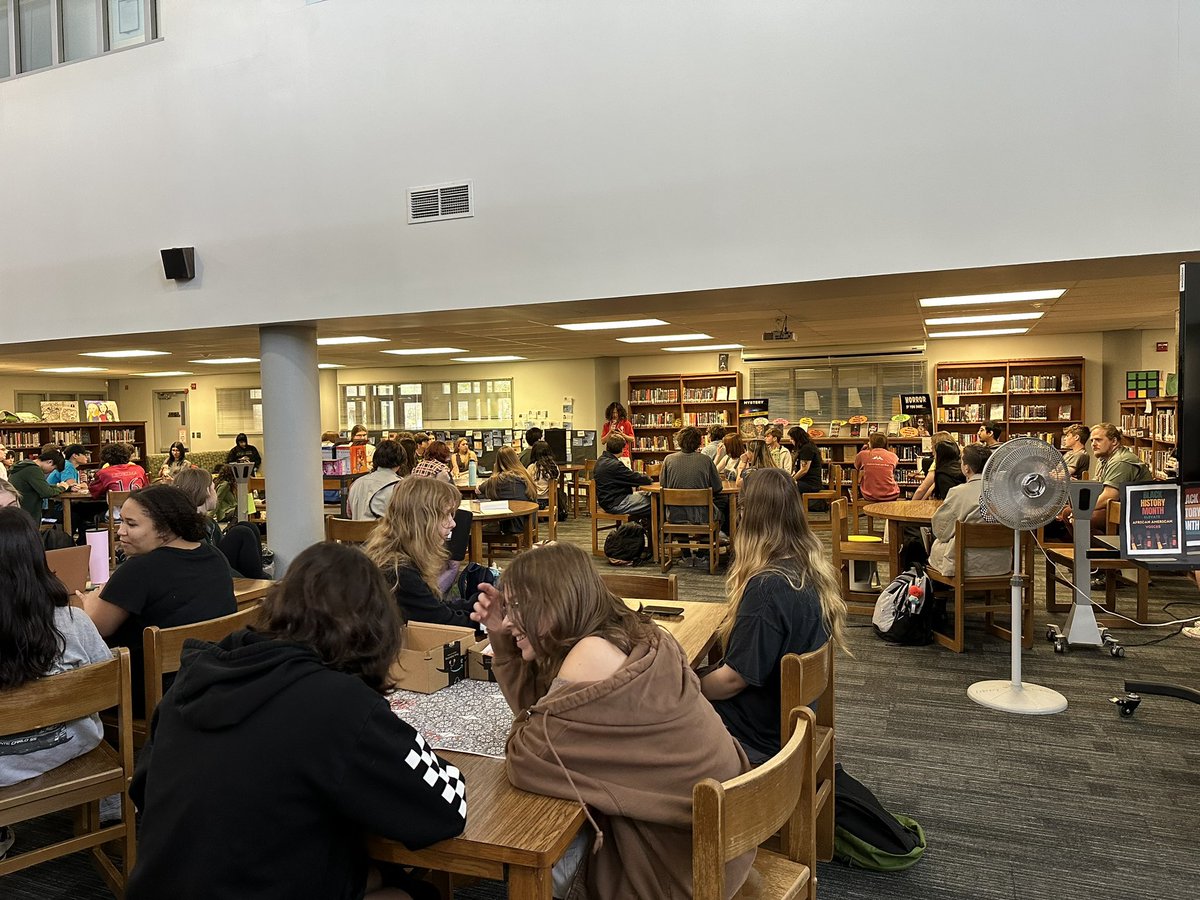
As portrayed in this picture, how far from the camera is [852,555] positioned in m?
6.15

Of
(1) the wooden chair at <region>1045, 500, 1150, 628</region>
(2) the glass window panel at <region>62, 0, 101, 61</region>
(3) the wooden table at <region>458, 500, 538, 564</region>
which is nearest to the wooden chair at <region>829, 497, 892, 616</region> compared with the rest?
(1) the wooden chair at <region>1045, 500, 1150, 628</region>

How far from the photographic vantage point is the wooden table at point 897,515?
5.70 m

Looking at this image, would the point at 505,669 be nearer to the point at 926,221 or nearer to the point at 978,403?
the point at 926,221

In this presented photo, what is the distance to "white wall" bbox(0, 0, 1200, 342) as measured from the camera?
13.7 feet

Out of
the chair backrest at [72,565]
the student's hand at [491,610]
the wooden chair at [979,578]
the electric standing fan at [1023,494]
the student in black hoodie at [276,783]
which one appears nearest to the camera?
the student in black hoodie at [276,783]

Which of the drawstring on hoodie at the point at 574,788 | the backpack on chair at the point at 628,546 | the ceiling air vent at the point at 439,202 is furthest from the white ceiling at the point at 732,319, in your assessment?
the drawstring on hoodie at the point at 574,788

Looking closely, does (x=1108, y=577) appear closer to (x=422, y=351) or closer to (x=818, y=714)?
(x=818, y=714)

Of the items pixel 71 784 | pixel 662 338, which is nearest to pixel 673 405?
pixel 662 338

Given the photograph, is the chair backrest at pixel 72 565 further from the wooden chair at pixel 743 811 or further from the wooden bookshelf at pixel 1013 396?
the wooden bookshelf at pixel 1013 396

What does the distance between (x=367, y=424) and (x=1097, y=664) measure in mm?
13477

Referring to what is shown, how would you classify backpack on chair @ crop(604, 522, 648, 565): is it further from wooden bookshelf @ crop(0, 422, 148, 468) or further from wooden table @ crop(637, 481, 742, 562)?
wooden bookshelf @ crop(0, 422, 148, 468)

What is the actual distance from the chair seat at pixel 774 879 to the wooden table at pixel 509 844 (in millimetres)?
485

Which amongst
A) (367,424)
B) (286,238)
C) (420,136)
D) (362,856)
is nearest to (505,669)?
(362,856)

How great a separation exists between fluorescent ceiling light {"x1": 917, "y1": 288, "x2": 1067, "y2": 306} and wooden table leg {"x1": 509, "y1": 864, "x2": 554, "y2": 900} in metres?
6.48
